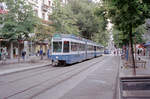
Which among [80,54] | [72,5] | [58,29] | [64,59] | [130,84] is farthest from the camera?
[72,5]

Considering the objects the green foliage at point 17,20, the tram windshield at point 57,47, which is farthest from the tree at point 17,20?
the tram windshield at point 57,47

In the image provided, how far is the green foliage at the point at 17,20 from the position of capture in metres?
26.2

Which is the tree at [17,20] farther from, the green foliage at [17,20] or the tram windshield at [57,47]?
the tram windshield at [57,47]

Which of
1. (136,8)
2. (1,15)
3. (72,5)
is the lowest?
(136,8)

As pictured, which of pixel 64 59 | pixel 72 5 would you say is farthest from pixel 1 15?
pixel 72 5

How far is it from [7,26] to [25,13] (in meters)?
2.73

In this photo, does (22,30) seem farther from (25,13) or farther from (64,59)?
(64,59)

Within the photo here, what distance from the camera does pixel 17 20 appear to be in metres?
27.4

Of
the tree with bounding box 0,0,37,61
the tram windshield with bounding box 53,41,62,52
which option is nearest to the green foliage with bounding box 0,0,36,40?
the tree with bounding box 0,0,37,61

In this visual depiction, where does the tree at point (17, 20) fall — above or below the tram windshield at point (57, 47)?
above

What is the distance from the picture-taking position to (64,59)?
24031 millimetres

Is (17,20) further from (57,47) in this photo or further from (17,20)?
(57,47)

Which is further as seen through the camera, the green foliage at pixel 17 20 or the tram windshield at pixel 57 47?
the green foliage at pixel 17 20

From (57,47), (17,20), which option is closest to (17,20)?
(17,20)
